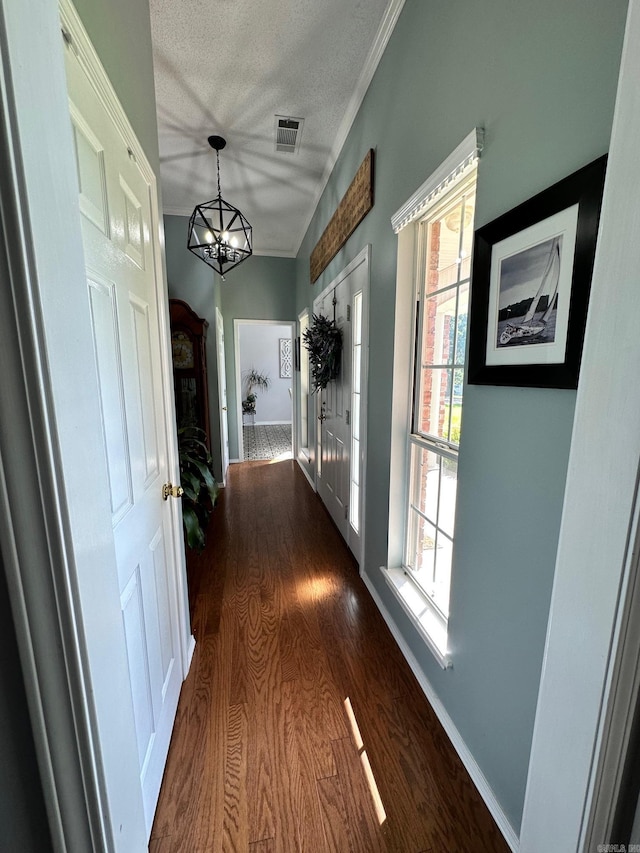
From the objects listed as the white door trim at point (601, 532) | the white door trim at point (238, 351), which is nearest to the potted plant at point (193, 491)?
the white door trim at point (601, 532)

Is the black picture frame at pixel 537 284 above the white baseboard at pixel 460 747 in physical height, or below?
above

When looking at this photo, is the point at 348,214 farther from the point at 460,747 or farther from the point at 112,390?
the point at 460,747

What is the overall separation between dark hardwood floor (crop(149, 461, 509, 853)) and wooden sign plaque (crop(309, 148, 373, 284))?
2328 millimetres

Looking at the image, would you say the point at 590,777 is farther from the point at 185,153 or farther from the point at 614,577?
the point at 185,153

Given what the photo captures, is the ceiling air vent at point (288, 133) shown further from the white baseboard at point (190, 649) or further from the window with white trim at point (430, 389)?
the white baseboard at point (190, 649)

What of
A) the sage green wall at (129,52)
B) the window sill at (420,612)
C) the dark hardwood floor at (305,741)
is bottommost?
the dark hardwood floor at (305,741)

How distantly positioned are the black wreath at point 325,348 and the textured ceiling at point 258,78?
123cm

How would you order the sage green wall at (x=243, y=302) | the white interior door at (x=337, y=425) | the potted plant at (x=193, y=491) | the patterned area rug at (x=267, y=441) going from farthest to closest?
the patterned area rug at (x=267, y=441), the sage green wall at (x=243, y=302), the white interior door at (x=337, y=425), the potted plant at (x=193, y=491)

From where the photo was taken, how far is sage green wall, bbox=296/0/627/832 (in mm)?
757

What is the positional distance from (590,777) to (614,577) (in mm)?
371

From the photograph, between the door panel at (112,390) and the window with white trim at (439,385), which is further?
the window with white trim at (439,385)

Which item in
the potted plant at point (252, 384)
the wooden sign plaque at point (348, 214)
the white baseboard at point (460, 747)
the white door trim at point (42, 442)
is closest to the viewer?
the white door trim at point (42, 442)

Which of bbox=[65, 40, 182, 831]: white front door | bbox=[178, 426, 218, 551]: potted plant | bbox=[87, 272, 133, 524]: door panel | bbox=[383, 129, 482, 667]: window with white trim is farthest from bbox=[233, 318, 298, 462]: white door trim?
bbox=[87, 272, 133, 524]: door panel

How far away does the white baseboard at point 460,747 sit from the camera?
1.03 metres
